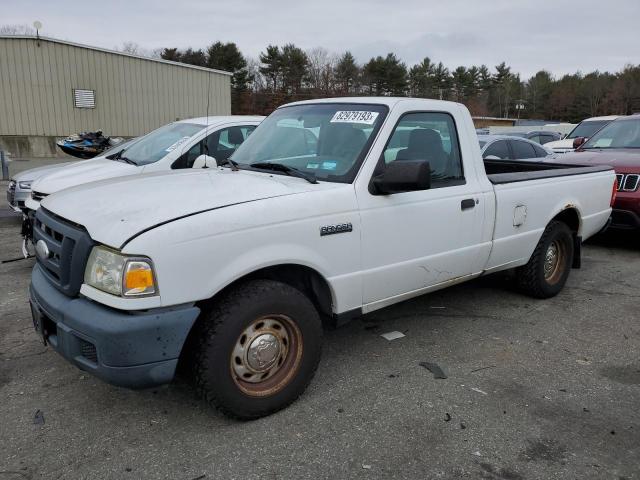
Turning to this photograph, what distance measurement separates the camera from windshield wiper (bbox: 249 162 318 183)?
3379 millimetres

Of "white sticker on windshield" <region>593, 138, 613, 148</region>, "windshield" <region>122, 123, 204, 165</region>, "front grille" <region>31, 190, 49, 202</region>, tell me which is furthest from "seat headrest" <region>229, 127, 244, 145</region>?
"white sticker on windshield" <region>593, 138, 613, 148</region>

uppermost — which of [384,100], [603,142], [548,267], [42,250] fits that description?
[384,100]

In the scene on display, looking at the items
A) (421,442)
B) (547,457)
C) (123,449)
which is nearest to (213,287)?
(123,449)

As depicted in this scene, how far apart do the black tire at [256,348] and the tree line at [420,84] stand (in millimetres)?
25097

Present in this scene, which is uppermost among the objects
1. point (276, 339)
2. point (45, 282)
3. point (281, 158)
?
point (281, 158)

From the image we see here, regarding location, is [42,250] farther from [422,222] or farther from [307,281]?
[422,222]

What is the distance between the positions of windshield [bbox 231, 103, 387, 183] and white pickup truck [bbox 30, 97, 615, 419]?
1cm

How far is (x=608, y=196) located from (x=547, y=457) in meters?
4.04

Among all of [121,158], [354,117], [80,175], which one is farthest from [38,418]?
[121,158]

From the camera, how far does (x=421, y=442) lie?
2896 millimetres

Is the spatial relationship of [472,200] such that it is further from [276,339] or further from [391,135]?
[276,339]

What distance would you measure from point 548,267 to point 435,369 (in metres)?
2.26

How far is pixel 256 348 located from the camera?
2963 mm

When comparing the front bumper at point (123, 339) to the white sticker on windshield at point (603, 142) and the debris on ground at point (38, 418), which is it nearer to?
the debris on ground at point (38, 418)
